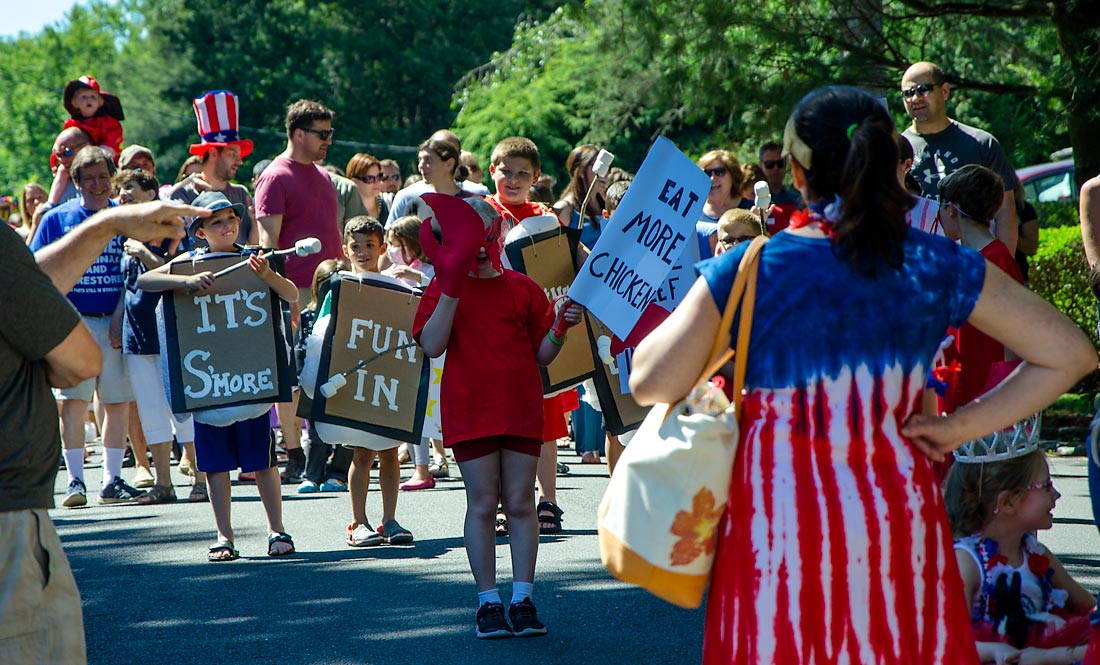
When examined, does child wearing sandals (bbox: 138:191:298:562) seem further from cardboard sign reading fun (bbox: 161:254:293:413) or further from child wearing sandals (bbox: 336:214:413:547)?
child wearing sandals (bbox: 336:214:413:547)

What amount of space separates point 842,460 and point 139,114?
53335 mm

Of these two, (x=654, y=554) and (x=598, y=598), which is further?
(x=598, y=598)

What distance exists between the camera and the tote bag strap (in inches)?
117

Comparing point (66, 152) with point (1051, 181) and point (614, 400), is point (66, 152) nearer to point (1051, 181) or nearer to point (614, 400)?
point (614, 400)

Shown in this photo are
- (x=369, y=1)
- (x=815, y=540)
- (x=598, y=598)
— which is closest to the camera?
(x=815, y=540)

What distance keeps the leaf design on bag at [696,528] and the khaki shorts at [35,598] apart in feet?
4.51

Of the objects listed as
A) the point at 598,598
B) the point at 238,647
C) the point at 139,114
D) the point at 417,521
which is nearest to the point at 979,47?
the point at 417,521

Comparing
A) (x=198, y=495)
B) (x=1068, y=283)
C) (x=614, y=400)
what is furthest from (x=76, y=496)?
(x=1068, y=283)

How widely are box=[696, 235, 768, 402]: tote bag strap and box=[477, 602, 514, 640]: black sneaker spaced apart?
2.67m

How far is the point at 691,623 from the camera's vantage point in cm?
571

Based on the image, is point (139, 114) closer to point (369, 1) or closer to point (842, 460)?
point (369, 1)

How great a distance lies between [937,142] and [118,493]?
556cm

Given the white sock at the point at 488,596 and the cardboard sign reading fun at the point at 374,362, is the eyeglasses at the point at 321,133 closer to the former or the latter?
the cardboard sign reading fun at the point at 374,362

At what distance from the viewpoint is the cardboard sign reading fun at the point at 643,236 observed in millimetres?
5496
